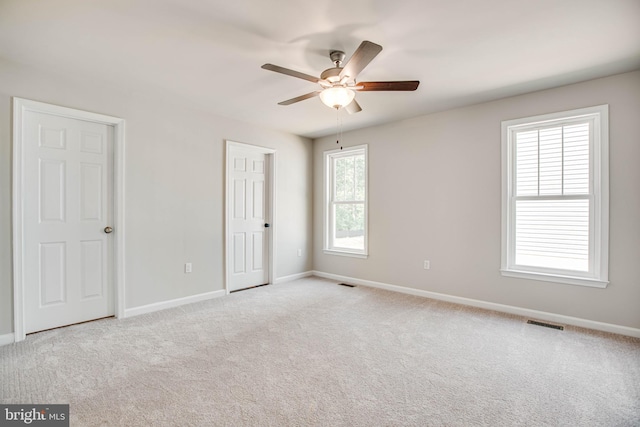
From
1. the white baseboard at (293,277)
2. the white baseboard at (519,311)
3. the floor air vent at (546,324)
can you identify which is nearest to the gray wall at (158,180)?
the white baseboard at (293,277)

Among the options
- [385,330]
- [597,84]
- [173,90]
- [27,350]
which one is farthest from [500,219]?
[27,350]

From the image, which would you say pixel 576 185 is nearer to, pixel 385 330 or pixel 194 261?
pixel 385 330

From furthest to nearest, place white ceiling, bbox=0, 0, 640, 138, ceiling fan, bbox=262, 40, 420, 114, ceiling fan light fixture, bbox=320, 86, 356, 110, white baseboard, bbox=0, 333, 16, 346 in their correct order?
white baseboard, bbox=0, 333, 16, 346, ceiling fan light fixture, bbox=320, 86, 356, 110, ceiling fan, bbox=262, 40, 420, 114, white ceiling, bbox=0, 0, 640, 138

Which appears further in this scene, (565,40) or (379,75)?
(379,75)

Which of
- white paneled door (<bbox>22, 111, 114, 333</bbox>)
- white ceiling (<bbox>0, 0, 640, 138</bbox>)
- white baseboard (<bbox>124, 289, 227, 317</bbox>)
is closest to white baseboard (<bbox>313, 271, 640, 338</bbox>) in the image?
white baseboard (<bbox>124, 289, 227, 317</bbox>)

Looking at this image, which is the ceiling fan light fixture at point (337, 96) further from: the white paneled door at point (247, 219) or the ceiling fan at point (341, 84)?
the white paneled door at point (247, 219)

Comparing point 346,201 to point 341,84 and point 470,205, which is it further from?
point 341,84

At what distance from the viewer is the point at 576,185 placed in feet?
10.7

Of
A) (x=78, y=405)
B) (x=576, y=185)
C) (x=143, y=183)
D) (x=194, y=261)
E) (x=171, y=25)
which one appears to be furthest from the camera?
(x=194, y=261)

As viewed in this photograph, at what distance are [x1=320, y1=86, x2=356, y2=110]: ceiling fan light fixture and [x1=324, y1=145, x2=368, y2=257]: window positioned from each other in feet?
7.89

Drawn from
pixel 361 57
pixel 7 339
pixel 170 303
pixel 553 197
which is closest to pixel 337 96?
pixel 361 57

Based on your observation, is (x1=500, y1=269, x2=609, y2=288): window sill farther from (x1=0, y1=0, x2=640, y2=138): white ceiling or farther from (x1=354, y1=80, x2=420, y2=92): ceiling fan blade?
(x1=354, y1=80, x2=420, y2=92): ceiling fan blade

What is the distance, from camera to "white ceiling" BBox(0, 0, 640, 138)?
6.67ft

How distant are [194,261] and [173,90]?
2050mm
